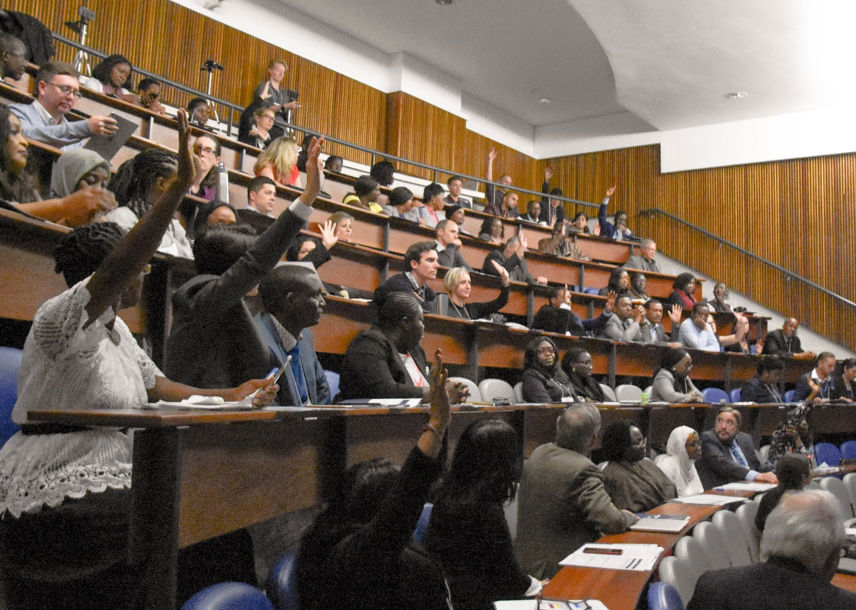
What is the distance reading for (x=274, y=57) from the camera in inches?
356

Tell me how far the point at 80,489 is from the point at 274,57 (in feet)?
27.4

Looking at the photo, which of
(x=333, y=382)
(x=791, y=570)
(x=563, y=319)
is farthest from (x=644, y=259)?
(x=791, y=570)

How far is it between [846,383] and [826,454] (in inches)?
61.8

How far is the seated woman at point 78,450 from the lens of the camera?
1393 mm

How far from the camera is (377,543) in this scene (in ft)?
4.38

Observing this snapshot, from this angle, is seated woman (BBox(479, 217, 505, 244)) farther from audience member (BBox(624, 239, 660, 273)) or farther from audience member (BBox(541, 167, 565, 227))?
audience member (BBox(624, 239, 660, 273))

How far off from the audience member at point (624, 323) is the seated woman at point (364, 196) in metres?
2.33

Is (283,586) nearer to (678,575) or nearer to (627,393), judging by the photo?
(678,575)

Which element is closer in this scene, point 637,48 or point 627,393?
point 627,393

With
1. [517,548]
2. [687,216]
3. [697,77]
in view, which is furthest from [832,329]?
[517,548]

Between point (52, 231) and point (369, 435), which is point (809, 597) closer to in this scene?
point (369, 435)

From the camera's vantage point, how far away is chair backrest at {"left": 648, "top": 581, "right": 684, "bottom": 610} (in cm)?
186

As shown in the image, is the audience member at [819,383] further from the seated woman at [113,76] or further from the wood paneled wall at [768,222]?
the seated woman at [113,76]

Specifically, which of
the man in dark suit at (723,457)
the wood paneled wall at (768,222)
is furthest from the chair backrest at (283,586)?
the wood paneled wall at (768,222)
